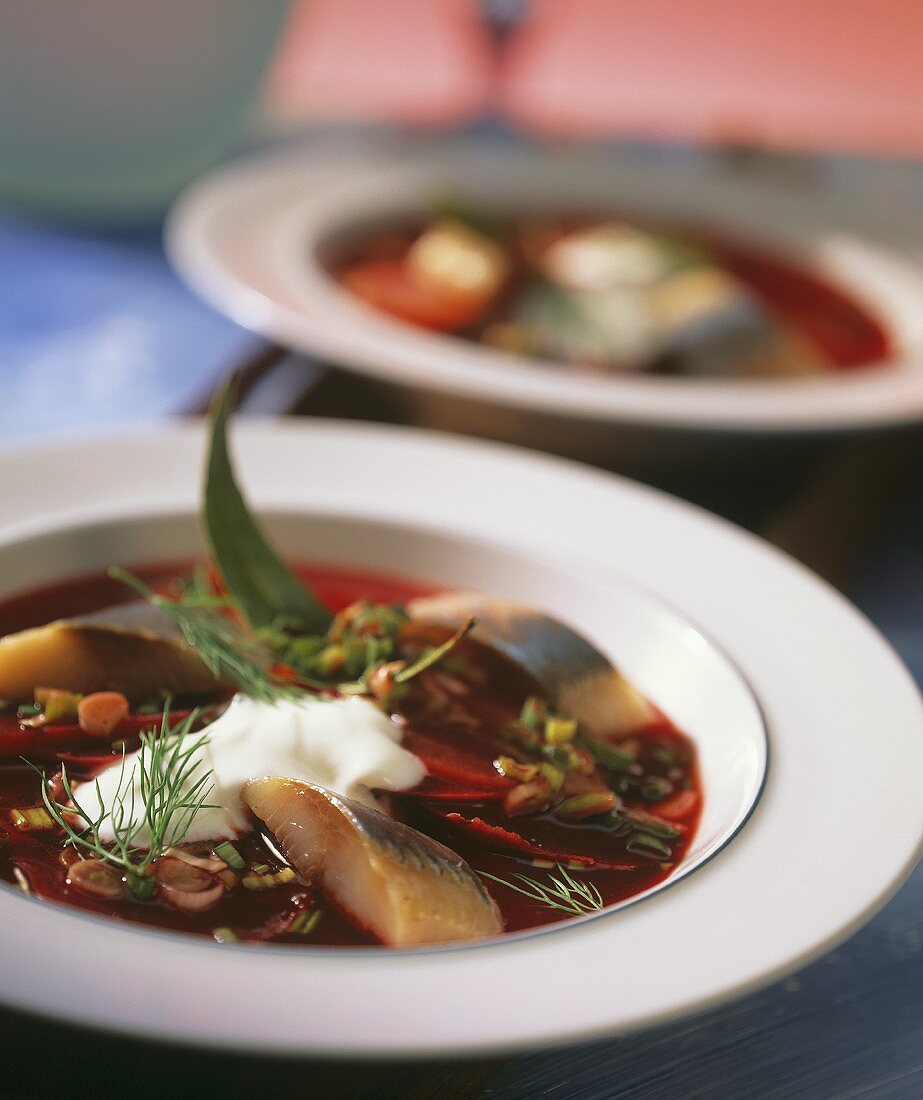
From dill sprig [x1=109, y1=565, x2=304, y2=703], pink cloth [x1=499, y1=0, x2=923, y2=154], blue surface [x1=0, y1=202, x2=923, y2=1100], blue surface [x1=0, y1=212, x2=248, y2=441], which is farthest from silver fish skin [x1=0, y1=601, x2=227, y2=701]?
pink cloth [x1=499, y1=0, x2=923, y2=154]

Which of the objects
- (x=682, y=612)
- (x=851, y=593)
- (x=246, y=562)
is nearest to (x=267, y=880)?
(x=246, y=562)

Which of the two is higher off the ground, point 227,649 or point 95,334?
point 227,649

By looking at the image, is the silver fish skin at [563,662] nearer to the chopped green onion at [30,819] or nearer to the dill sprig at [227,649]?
the dill sprig at [227,649]

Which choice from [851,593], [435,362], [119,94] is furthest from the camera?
[119,94]

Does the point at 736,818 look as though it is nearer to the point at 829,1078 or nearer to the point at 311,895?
the point at 829,1078

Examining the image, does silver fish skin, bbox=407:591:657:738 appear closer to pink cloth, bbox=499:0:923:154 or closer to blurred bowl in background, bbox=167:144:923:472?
blurred bowl in background, bbox=167:144:923:472

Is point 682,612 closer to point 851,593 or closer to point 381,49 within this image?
point 851,593

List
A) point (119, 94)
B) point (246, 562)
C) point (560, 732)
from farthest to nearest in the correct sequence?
point (119, 94)
point (246, 562)
point (560, 732)
